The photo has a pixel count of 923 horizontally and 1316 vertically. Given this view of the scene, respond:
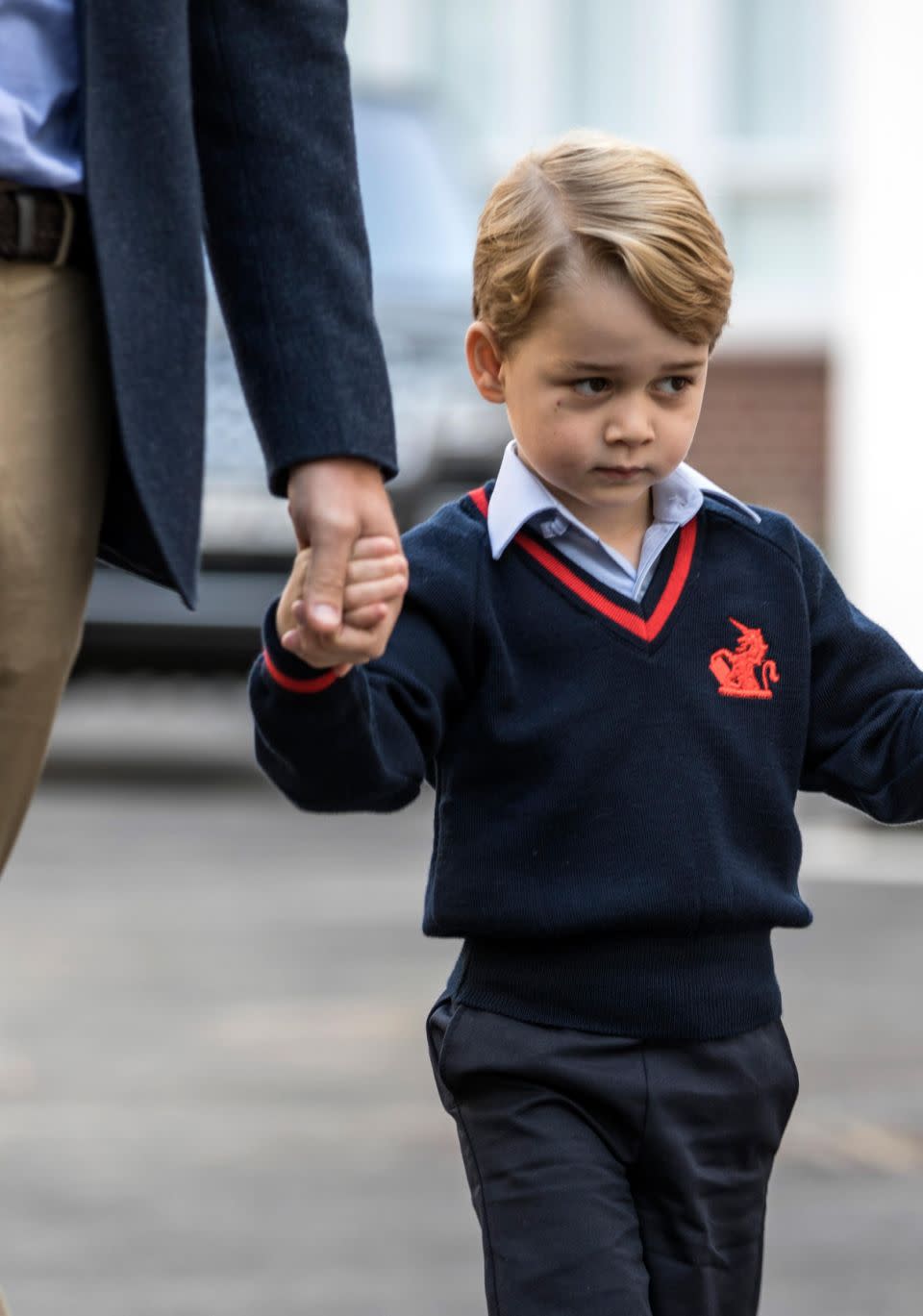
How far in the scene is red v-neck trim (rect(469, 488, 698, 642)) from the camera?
252cm

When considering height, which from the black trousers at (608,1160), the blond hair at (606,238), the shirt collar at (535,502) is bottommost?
the black trousers at (608,1160)

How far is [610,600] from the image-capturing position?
2525 mm

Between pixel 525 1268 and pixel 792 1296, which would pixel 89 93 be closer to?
pixel 525 1268

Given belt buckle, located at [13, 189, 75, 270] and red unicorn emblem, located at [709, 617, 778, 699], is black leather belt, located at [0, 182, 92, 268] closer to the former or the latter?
belt buckle, located at [13, 189, 75, 270]

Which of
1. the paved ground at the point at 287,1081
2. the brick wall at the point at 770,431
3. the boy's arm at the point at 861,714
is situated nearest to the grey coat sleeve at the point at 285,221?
the boy's arm at the point at 861,714

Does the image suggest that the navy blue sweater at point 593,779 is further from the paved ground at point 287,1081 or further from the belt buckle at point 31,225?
the paved ground at point 287,1081

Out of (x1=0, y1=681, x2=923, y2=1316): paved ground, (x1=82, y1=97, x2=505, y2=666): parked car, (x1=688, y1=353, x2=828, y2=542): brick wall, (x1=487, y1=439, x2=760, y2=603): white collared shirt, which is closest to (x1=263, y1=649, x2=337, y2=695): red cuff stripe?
(x1=487, y1=439, x2=760, y2=603): white collared shirt

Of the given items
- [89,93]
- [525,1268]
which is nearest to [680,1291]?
[525,1268]

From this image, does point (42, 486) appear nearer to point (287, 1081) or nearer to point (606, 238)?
point (606, 238)

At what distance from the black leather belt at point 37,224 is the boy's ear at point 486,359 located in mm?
453

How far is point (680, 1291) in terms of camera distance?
249cm

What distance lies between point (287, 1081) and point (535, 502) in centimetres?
307

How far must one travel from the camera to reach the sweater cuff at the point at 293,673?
2.26m

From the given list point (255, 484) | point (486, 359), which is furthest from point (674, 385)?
point (255, 484)
